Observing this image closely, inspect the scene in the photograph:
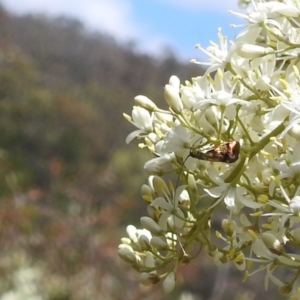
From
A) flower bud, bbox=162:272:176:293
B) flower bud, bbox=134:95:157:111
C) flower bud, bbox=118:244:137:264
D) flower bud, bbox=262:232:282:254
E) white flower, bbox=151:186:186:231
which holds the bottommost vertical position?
flower bud, bbox=162:272:176:293

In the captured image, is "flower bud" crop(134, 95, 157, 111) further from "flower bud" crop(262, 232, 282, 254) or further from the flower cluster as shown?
"flower bud" crop(262, 232, 282, 254)

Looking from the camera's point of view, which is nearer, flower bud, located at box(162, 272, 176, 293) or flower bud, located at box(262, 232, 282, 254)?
flower bud, located at box(262, 232, 282, 254)

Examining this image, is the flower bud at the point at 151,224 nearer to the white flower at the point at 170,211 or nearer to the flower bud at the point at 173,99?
the white flower at the point at 170,211

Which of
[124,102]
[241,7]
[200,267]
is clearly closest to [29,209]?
[200,267]

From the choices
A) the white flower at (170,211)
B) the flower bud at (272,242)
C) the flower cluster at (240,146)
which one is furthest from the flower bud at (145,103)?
the flower bud at (272,242)

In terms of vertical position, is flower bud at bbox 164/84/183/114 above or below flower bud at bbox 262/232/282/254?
above

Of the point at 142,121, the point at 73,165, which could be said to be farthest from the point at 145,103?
the point at 73,165

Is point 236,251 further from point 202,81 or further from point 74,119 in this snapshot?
point 74,119

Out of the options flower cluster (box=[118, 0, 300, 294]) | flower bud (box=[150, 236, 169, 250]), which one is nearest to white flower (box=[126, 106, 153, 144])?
flower cluster (box=[118, 0, 300, 294])
